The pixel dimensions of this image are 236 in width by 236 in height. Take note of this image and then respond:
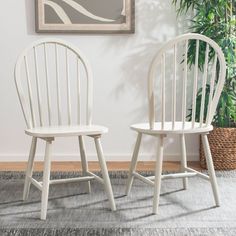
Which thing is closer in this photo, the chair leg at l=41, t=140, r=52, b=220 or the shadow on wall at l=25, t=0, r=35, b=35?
the chair leg at l=41, t=140, r=52, b=220

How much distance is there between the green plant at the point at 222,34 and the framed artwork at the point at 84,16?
40 centimetres

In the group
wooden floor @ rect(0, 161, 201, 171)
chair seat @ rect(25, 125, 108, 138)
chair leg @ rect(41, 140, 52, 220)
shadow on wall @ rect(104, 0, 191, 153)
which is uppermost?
shadow on wall @ rect(104, 0, 191, 153)

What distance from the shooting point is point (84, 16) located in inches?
135

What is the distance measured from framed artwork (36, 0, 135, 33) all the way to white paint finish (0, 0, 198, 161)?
6cm

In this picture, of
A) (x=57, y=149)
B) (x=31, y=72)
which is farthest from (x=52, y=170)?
(x=31, y=72)

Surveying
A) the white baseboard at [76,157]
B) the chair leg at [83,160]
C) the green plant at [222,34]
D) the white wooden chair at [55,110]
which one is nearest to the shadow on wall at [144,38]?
the green plant at [222,34]

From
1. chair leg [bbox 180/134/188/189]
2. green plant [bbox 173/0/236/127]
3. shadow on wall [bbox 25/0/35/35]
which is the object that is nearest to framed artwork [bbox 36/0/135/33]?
shadow on wall [bbox 25/0/35/35]

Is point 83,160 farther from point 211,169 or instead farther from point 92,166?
point 92,166

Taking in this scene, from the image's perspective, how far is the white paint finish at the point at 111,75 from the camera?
348 cm

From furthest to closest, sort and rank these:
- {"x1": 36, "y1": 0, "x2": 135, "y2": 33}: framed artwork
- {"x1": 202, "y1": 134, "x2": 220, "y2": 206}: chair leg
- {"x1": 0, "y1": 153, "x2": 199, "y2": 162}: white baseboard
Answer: {"x1": 0, "y1": 153, "x2": 199, "y2": 162}: white baseboard → {"x1": 36, "y1": 0, "x2": 135, "y2": 33}: framed artwork → {"x1": 202, "y1": 134, "x2": 220, "y2": 206}: chair leg

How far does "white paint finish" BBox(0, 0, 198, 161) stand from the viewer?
11.4 feet

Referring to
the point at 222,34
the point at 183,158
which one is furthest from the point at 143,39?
the point at 183,158

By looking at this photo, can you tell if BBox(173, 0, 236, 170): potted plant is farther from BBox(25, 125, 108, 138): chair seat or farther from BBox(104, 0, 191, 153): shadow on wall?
BBox(25, 125, 108, 138): chair seat

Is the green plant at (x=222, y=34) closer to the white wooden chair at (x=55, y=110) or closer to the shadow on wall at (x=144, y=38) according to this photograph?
the shadow on wall at (x=144, y=38)
